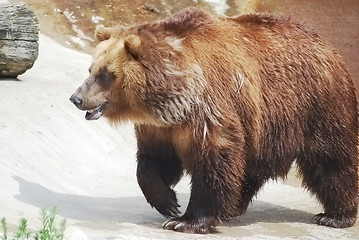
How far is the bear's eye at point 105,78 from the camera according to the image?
22.0 feet

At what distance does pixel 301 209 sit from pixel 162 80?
2.69m

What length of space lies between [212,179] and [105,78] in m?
1.14

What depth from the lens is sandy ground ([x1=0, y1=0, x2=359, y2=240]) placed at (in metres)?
6.96

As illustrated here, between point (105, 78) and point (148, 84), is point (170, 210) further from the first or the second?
point (105, 78)

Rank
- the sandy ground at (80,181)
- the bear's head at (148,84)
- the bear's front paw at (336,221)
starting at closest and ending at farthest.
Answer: the bear's head at (148,84)
the sandy ground at (80,181)
the bear's front paw at (336,221)

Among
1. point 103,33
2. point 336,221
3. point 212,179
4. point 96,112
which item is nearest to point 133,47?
point 103,33

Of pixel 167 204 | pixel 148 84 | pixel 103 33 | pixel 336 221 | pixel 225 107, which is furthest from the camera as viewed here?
pixel 336 221

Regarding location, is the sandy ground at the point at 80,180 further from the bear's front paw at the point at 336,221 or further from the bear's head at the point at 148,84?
the bear's head at the point at 148,84

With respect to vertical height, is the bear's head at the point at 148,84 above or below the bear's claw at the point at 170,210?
above

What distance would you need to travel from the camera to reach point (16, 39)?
33.7 feet

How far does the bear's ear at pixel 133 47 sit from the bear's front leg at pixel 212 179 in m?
0.80

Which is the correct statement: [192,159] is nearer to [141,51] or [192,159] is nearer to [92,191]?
[141,51]

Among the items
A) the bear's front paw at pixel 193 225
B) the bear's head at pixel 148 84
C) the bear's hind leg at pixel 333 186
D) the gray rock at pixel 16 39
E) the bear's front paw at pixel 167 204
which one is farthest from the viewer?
the gray rock at pixel 16 39

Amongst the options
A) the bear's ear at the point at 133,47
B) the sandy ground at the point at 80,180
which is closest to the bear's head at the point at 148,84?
the bear's ear at the point at 133,47
